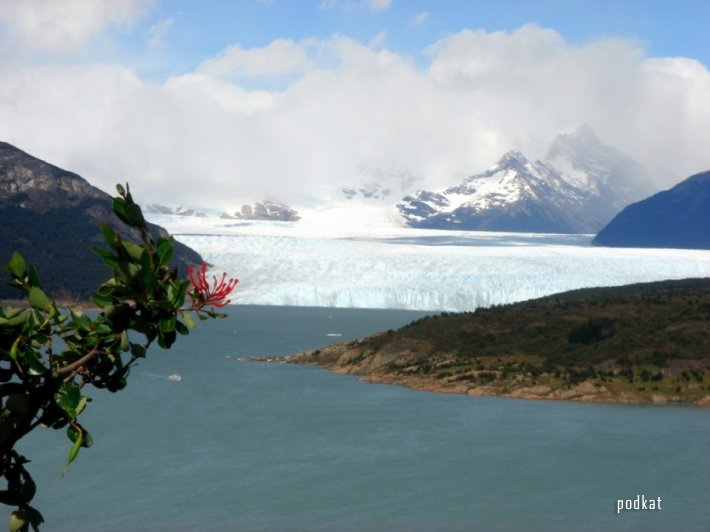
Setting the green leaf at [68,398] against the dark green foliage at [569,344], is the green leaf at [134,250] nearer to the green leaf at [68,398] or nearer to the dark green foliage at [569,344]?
the green leaf at [68,398]

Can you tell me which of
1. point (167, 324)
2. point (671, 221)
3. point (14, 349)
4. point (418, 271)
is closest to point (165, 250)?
point (167, 324)

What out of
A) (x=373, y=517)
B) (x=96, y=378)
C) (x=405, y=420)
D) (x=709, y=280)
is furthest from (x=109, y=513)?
(x=709, y=280)

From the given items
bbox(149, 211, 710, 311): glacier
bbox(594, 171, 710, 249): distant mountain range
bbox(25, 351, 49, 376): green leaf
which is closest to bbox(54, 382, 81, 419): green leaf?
bbox(25, 351, 49, 376): green leaf

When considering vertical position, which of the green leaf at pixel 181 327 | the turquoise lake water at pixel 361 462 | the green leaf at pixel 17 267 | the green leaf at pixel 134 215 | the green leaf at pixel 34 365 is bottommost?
the turquoise lake water at pixel 361 462

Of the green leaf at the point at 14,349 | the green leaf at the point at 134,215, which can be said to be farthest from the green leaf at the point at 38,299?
the green leaf at the point at 134,215

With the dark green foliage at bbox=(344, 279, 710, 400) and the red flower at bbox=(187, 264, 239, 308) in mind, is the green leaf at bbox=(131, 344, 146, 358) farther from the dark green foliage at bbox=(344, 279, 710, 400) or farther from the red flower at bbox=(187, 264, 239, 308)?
the dark green foliage at bbox=(344, 279, 710, 400)

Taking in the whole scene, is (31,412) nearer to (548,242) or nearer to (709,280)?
(709,280)

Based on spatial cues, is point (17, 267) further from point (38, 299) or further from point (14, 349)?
point (14, 349)
